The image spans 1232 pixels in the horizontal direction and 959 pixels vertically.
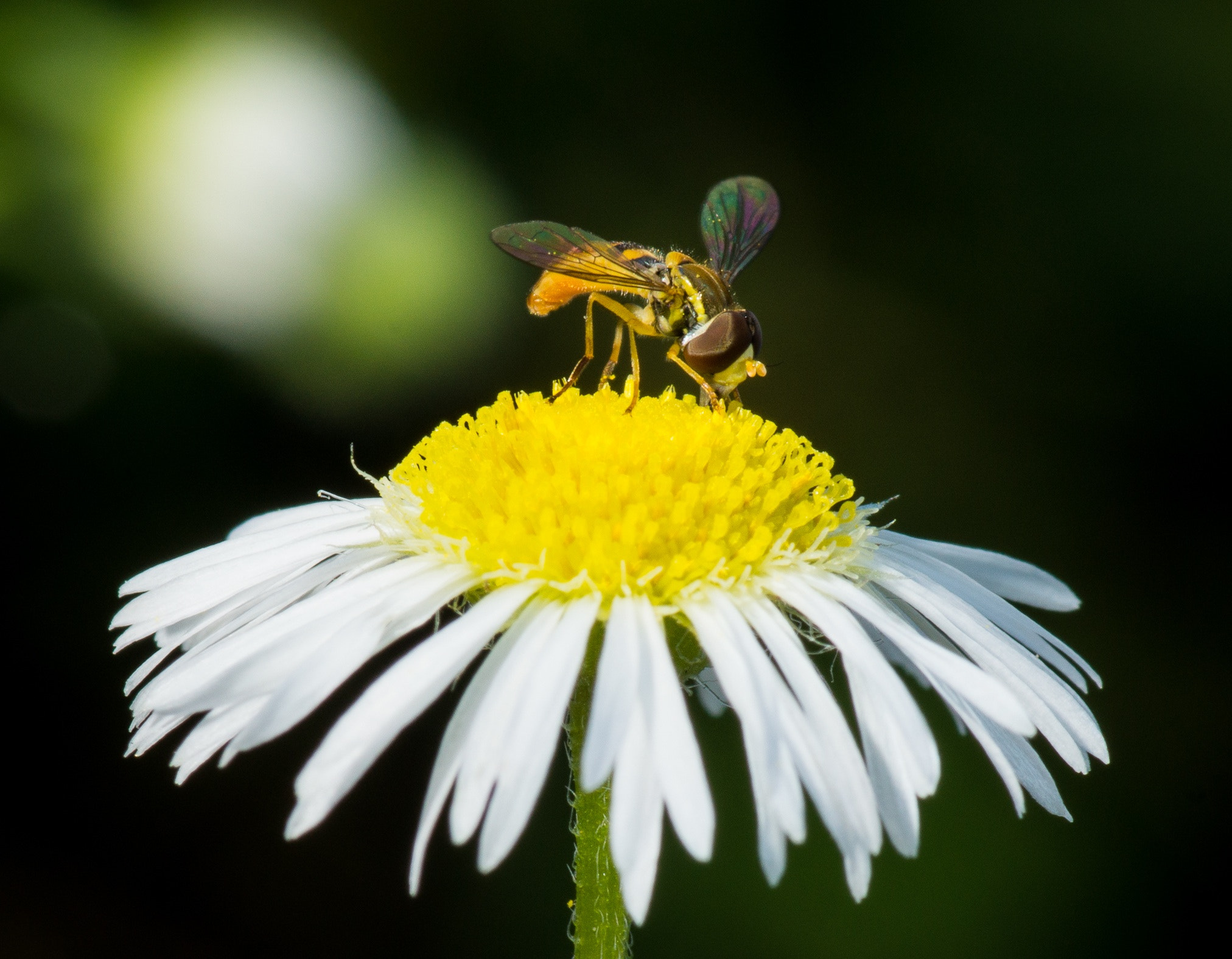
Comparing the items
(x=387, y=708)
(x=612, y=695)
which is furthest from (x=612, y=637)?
(x=387, y=708)

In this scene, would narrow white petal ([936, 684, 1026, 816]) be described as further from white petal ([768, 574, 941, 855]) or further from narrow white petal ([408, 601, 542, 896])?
narrow white petal ([408, 601, 542, 896])

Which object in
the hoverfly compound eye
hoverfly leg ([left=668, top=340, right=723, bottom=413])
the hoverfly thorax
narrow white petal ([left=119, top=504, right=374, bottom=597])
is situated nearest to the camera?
narrow white petal ([left=119, top=504, right=374, bottom=597])

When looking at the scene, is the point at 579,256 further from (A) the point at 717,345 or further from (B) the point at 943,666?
(B) the point at 943,666

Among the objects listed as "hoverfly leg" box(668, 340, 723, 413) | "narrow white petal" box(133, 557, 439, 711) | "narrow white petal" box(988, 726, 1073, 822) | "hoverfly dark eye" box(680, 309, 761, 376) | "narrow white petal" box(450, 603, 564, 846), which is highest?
"hoverfly dark eye" box(680, 309, 761, 376)

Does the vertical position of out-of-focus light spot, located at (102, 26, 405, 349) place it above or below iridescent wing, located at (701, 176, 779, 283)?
below

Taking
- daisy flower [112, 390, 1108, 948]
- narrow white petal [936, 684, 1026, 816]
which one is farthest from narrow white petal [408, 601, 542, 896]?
narrow white petal [936, 684, 1026, 816]

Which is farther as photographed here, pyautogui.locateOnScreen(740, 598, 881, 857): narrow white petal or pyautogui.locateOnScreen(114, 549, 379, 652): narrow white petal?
pyautogui.locateOnScreen(114, 549, 379, 652): narrow white petal

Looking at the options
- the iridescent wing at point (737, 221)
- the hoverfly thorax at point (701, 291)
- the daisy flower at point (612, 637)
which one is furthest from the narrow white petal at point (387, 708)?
the iridescent wing at point (737, 221)

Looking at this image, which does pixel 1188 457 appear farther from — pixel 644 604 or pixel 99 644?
pixel 99 644
